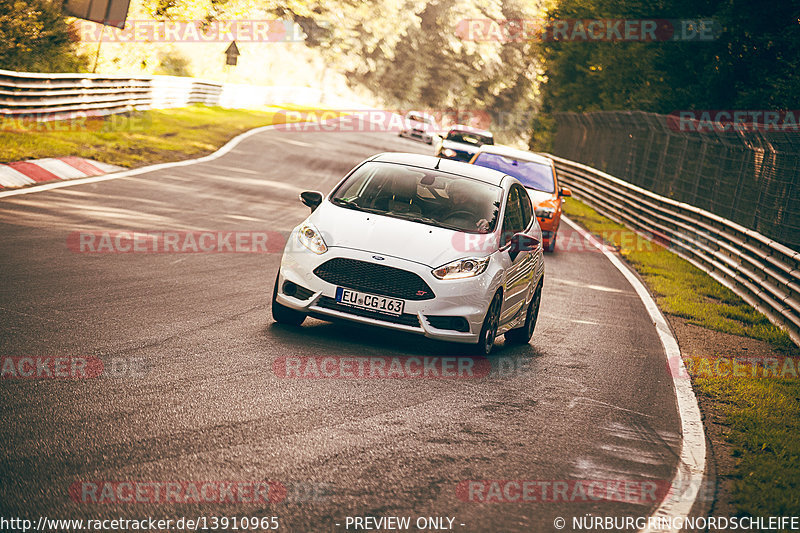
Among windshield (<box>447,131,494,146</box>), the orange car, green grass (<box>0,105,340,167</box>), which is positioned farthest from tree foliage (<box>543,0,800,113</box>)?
green grass (<box>0,105,340,167</box>)

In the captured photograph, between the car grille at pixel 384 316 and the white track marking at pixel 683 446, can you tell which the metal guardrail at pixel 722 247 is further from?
the car grille at pixel 384 316

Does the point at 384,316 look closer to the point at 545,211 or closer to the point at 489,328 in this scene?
the point at 489,328

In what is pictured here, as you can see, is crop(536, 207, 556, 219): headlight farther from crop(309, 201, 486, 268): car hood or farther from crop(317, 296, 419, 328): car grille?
crop(317, 296, 419, 328): car grille

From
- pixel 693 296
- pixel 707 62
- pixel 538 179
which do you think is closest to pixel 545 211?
pixel 538 179

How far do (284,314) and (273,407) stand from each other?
8.20ft

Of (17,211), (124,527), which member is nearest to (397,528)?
(124,527)

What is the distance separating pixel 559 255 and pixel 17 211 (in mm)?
9693

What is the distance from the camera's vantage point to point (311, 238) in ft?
28.5

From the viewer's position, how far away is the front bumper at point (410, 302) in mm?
8297

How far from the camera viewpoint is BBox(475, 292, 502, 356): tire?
28.5ft

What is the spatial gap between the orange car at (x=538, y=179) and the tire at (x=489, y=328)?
9.12m

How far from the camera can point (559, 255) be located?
734 inches

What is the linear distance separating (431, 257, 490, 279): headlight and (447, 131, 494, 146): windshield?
77.6 feet

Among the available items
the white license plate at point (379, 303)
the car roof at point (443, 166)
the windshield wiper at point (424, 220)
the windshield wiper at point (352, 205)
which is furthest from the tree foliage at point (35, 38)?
the white license plate at point (379, 303)
